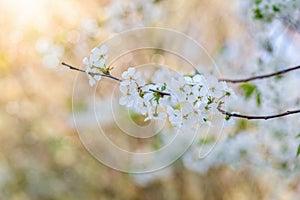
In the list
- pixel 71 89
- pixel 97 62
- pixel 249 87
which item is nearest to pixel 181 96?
pixel 97 62

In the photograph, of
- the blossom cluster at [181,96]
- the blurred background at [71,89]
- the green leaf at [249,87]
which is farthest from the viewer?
the blurred background at [71,89]

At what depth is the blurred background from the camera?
1846 millimetres

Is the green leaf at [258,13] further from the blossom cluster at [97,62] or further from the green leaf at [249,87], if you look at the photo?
the blossom cluster at [97,62]

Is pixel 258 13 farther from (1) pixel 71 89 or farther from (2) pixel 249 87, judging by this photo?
(1) pixel 71 89

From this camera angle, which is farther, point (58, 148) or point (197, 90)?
point (58, 148)

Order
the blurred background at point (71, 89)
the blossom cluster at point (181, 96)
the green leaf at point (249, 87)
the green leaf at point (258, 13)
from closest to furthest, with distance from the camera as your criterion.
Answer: the blossom cluster at point (181, 96)
the green leaf at point (249, 87)
the green leaf at point (258, 13)
the blurred background at point (71, 89)

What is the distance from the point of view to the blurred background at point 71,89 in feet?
6.06

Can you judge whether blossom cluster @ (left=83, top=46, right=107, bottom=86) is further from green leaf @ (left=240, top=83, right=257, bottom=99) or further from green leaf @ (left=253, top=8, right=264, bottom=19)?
green leaf @ (left=253, top=8, right=264, bottom=19)

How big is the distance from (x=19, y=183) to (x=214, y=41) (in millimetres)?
1000

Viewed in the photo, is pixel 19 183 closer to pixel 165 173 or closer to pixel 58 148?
pixel 58 148

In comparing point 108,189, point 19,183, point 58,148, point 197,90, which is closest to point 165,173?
point 108,189

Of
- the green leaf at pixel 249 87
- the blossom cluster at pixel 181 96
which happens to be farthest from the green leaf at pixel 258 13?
the blossom cluster at pixel 181 96

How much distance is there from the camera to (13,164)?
213 cm

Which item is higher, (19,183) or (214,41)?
(214,41)
